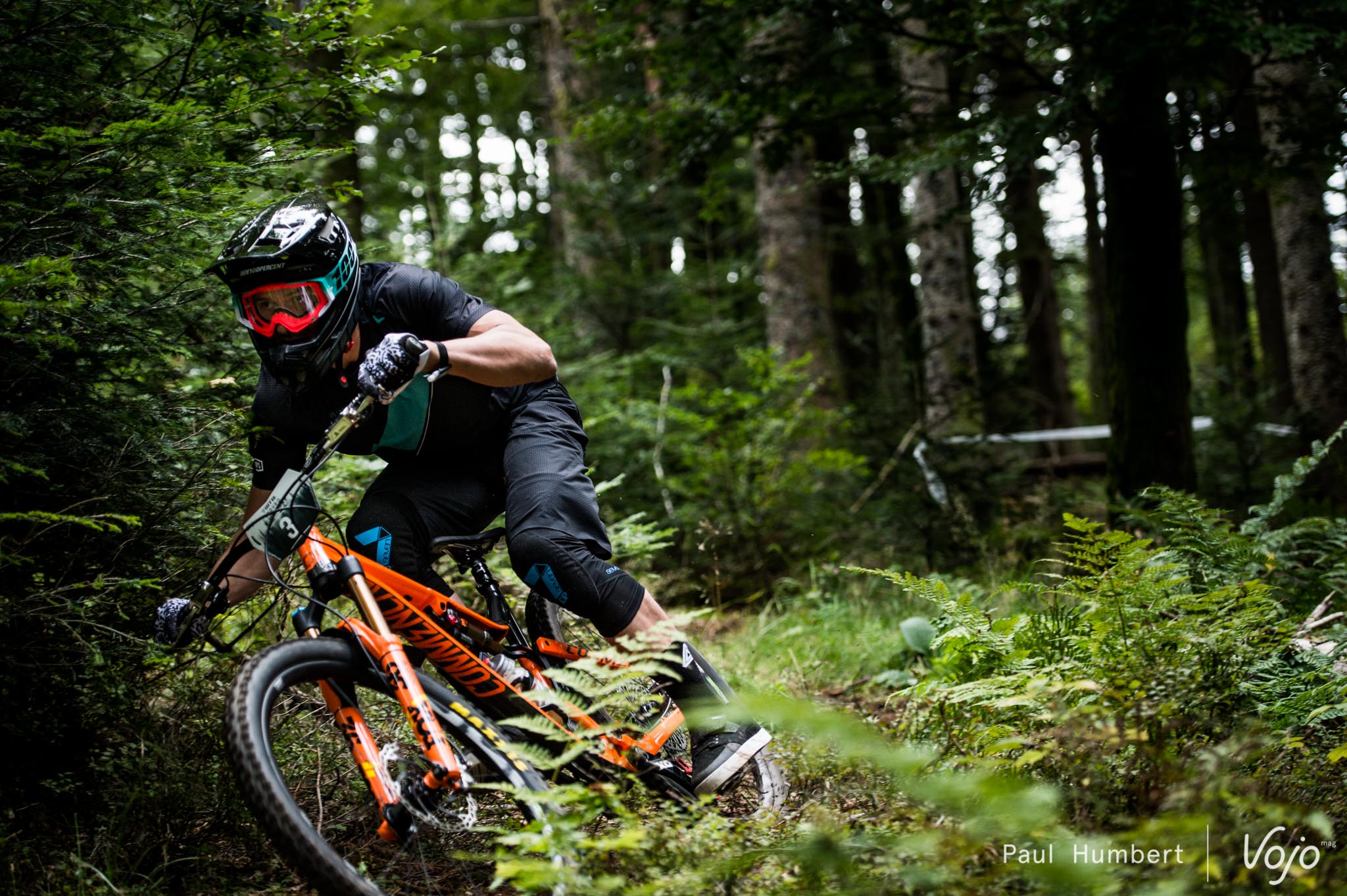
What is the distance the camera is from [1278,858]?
215cm

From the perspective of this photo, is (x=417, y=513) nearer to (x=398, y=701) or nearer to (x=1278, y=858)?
(x=398, y=701)

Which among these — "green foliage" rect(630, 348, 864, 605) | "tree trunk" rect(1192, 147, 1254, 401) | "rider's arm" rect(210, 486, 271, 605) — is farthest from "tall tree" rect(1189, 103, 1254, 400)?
"rider's arm" rect(210, 486, 271, 605)

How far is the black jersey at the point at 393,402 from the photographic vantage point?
10.4 ft

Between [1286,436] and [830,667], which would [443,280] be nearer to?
[830,667]

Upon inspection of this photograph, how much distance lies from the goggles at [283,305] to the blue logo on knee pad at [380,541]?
0.70 metres

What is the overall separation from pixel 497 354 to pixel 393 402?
44 centimetres

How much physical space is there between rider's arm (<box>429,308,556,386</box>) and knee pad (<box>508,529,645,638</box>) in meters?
0.52

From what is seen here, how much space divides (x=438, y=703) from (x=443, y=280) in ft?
4.87

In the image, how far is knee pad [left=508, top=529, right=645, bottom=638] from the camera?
3.00 metres

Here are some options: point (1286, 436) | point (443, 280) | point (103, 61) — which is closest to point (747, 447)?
point (443, 280)

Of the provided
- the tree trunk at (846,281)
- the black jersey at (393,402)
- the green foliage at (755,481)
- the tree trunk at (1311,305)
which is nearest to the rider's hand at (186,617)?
the black jersey at (393,402)

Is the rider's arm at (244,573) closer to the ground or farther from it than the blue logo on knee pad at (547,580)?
farther from it

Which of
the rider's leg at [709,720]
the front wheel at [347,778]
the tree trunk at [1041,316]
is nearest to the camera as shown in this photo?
the front wheel at [347,778]

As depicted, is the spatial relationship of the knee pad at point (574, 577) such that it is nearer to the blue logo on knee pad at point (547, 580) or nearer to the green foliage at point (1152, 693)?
the blue logo on knee pad at point (547, 580)
